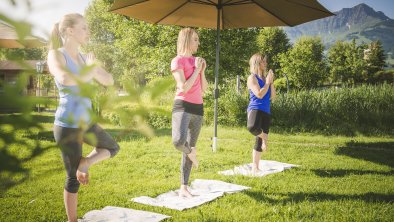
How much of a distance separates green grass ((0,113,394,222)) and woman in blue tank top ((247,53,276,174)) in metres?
0.56

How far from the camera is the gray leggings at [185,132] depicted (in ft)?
14.2

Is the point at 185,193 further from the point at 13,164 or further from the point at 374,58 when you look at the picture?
the point at 374,58

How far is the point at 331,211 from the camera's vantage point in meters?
4.12

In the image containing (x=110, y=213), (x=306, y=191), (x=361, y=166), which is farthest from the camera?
(x=361, y=166)

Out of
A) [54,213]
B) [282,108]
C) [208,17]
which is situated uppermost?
[208,17]

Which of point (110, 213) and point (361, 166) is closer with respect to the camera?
point (110, 213)

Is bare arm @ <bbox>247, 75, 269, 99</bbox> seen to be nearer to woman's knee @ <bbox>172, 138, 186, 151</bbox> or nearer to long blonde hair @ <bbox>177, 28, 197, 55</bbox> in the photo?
long blonde hair @ <bbox>177, 28, 197, 55</bbox>

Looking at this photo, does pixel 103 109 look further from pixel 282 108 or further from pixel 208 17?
pixel 282 108

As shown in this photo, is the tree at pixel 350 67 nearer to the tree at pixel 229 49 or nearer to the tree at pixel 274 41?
the tree at pixel 274 41

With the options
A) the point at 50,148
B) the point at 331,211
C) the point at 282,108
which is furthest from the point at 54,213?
the point at 282,108

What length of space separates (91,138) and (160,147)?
7837 millimetres

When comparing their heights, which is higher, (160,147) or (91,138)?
(91,138)

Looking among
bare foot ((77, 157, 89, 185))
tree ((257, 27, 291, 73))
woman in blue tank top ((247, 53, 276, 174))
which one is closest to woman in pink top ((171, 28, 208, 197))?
bare foot ((77, 157, 89, 185))

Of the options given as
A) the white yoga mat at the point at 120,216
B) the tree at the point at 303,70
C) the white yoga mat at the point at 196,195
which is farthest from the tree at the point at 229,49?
the tree at the point at 303,70
